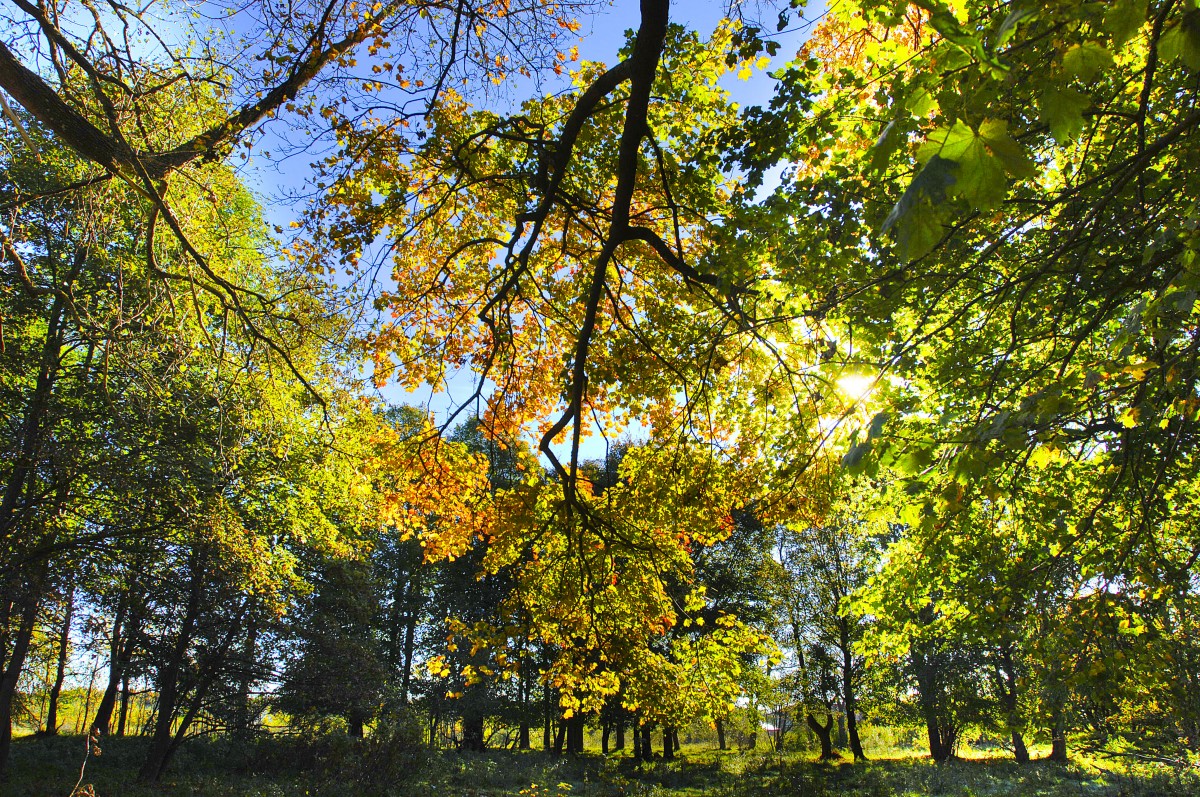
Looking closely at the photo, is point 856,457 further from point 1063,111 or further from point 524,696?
point 524,696

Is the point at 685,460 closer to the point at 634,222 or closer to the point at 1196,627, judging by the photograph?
the point at 634,222

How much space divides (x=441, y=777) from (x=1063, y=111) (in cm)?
1743

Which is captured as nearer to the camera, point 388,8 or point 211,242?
point 388,8

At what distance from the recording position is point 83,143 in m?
3.65

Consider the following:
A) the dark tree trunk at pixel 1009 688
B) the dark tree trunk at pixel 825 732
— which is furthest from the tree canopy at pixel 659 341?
the dark tree trunk at pixel 825 732

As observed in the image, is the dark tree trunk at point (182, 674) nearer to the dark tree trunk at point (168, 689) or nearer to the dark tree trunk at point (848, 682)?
the dark tree trunk at point (168, 689)

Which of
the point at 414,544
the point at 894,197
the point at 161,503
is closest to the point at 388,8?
the point at 894,197

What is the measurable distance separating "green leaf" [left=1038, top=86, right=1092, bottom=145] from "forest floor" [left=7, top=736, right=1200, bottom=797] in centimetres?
1181

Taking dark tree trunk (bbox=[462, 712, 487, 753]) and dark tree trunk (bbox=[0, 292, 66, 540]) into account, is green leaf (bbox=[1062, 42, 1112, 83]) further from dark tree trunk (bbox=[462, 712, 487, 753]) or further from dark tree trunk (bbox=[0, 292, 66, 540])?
dark tree trunk (bbox=[462, 712, 487, 753])

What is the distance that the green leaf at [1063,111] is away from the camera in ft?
4.14

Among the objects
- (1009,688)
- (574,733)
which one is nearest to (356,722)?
(574,733)

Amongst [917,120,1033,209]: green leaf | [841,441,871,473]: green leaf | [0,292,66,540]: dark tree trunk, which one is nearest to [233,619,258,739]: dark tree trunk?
[0,292,66,540]: dark tree trunk

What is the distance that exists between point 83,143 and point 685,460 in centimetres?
582

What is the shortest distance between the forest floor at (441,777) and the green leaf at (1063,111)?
465 inches
